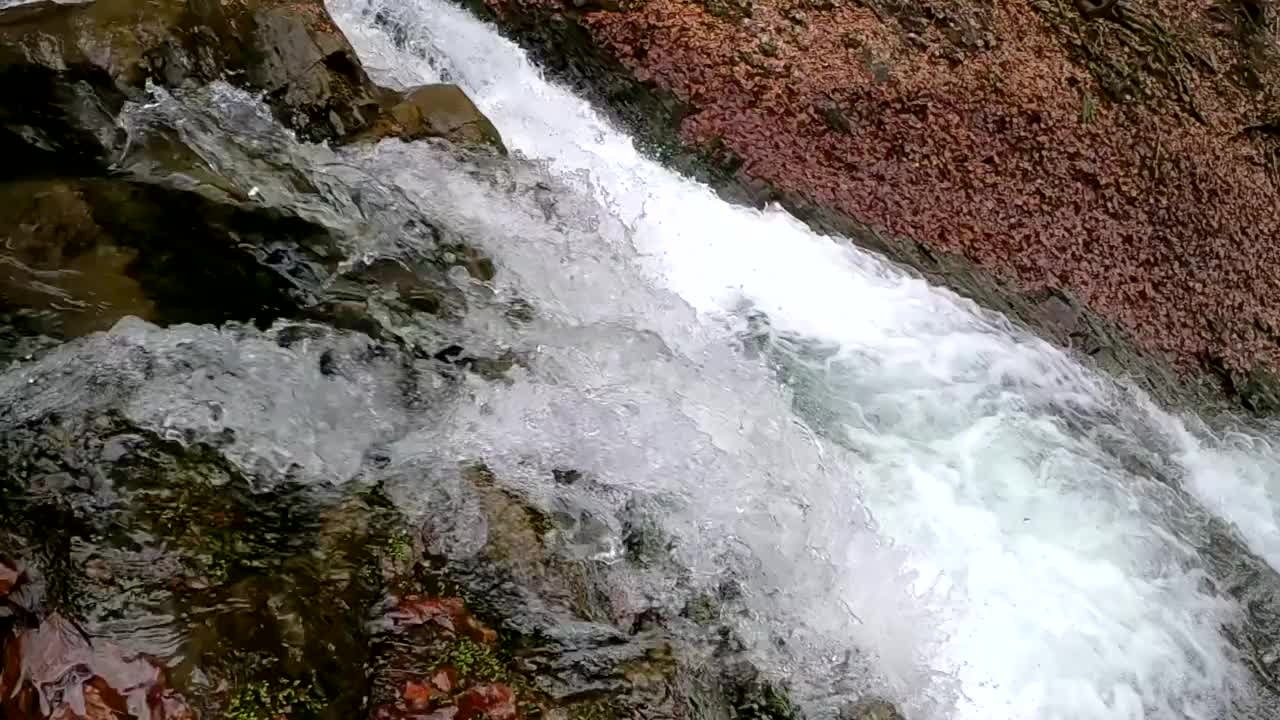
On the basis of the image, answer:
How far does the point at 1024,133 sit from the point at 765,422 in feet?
12.3

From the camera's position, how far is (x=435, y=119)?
6348 millimetres

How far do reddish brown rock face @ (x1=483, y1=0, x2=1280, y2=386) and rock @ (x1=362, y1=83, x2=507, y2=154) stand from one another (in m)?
1.86

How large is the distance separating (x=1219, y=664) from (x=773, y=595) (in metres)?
3.05

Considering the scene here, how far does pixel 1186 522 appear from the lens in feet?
21.2

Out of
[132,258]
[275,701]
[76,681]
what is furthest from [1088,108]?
[76,681]

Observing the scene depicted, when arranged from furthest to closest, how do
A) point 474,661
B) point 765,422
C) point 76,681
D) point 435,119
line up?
point 435,119, point 765,422, point 474,661, point 76,681

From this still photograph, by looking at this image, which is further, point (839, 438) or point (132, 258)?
point (839, 438)

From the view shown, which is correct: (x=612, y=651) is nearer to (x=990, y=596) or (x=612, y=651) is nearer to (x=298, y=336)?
(x=298, y=336)

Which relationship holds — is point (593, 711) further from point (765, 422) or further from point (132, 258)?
point (132, 258)

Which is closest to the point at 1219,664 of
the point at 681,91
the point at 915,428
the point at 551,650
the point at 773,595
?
the point at 915,428

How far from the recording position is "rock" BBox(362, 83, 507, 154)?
618 cm

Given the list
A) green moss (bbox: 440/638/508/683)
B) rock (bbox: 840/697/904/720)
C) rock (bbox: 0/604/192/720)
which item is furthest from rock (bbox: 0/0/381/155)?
rock (bbox: 840/697/904/720)

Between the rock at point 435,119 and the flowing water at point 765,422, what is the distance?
16 centimetres

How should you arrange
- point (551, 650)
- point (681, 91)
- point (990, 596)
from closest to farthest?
point (551, 650)
point (990, 596)
point (681, 91)
